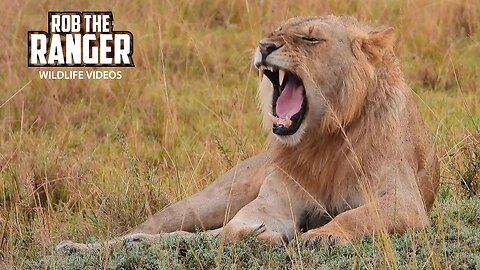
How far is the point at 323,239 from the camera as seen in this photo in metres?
4.86

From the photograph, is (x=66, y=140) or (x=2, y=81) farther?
(x=2, y=81)

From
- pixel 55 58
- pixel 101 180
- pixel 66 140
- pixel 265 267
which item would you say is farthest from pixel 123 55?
pixel 265 267

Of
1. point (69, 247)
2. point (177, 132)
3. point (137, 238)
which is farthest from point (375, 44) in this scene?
point (177, 132)

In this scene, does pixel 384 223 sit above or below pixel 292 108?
below

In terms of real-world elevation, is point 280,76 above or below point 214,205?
above

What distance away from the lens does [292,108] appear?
17.6 feet

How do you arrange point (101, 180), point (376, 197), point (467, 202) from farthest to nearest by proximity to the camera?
point (101, 180) < point (467, 202) < point (376, 197)

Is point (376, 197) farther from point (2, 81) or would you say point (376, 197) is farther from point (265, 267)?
point (2, 81)

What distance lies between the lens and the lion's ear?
536 cm

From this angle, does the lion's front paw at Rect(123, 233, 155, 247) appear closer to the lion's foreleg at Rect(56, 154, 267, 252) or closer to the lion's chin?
the lion's foreleg at Rect(56, 154, 267, 252)

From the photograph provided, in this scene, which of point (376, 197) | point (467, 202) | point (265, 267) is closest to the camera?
point (265, 267)

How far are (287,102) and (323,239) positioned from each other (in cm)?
75

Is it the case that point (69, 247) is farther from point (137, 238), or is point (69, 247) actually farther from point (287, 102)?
point (287, 102)

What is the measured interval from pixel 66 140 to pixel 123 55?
1357 millimetres
